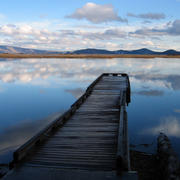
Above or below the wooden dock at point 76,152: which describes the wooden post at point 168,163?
below

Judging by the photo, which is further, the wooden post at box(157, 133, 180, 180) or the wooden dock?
the wooden post at box(157, 133, 180, 180)

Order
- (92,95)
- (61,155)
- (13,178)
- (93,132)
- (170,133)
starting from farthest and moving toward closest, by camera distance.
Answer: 1. (92,95)
2. (170,133)
3. (93,132)
4. (61,155)
5. (13,178)

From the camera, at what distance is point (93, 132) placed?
7605mm

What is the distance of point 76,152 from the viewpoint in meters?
5.92

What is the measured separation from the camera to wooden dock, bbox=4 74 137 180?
15.2ft

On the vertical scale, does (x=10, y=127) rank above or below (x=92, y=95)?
below

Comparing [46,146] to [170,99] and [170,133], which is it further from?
[170,99]

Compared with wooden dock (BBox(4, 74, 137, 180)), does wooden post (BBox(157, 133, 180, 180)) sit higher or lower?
lower

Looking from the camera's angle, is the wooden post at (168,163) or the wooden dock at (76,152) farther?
the wooden post at (168,163)

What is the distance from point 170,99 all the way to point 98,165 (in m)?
14.7

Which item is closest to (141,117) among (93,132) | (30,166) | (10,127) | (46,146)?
(93,132)

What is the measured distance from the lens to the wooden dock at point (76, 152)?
4.62 meters

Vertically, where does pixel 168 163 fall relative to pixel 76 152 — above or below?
below


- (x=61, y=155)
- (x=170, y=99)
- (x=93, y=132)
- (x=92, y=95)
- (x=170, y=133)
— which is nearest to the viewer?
(x=61, y=155)
